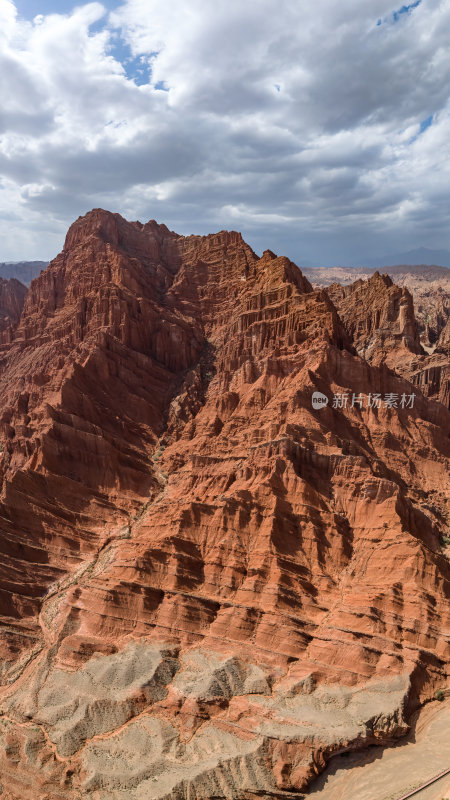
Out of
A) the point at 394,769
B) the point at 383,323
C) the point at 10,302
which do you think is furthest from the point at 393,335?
the point at 10,302

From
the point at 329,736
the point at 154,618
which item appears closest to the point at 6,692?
the point at 154,618

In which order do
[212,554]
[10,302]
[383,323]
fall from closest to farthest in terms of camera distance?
[212,554]
[383,323]
[10,302]

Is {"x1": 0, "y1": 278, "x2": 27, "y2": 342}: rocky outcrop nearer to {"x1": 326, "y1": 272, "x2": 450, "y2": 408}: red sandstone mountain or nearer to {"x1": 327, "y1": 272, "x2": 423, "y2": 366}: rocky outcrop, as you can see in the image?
{"x1": 326, "y1": 272, "x2": 450, "y2": 408}: red sandstone mountain

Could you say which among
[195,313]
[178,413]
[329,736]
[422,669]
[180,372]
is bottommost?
[329,736]

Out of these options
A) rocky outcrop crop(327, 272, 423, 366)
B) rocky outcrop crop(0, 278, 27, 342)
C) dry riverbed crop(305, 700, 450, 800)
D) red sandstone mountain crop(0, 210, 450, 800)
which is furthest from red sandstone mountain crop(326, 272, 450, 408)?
rocky outcrop crop(0, 278, 27, 342)

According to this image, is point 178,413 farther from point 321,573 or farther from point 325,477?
point 321,573

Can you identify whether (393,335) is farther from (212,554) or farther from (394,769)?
(394,769)

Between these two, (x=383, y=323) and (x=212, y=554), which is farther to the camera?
(x=383, y=323)

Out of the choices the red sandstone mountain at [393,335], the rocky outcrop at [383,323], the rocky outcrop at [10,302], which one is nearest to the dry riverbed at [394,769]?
the red sandstone mountain at [393,335]
